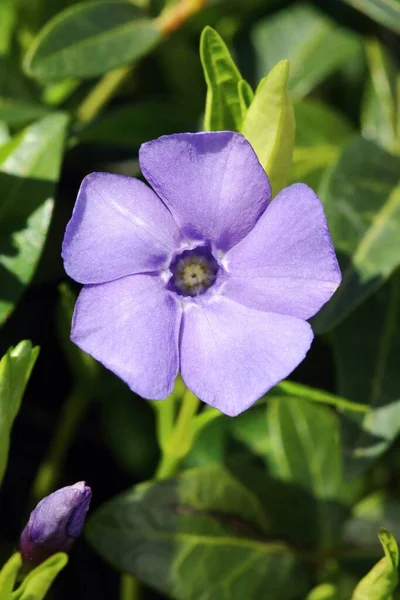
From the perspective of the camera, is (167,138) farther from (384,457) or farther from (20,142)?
(384,457)

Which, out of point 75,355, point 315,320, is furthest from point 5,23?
point 315,320

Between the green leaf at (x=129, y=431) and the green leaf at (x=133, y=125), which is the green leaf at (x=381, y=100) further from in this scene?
the green leaf at (x=129, y=431)

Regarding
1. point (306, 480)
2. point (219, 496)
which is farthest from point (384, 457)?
point (219, 496)

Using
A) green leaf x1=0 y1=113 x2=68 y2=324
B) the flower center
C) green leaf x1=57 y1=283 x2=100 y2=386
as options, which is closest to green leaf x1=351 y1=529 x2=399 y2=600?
the flower center

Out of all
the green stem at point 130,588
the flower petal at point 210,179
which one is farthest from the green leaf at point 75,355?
the green stem at point 130,588

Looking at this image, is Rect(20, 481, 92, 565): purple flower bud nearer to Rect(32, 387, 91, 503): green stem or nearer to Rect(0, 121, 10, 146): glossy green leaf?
Rect(32, 387, 91, 503): green stem

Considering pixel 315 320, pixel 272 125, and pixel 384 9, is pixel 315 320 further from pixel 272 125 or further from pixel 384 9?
pixel 384 9
